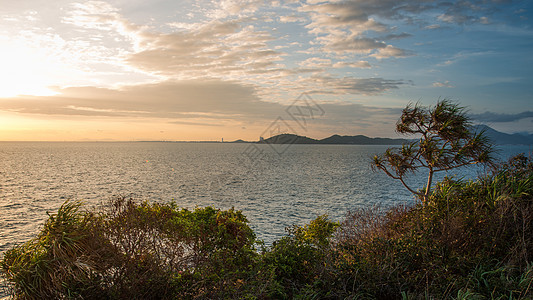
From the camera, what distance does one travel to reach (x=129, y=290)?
21.3 ft

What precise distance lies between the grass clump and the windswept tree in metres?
2.74

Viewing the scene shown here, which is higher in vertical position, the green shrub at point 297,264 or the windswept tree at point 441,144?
the windswept tree at point 441,144

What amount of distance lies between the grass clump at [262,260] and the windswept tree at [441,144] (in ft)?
8.98

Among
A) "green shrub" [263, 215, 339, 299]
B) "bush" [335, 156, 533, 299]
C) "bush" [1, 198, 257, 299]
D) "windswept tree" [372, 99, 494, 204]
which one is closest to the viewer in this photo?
"bush" [1, 198, 257, 299]

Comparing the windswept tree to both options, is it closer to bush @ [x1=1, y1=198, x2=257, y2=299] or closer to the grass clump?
the grass clump

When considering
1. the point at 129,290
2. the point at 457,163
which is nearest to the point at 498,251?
the point at 457,163

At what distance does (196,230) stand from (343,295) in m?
4.30

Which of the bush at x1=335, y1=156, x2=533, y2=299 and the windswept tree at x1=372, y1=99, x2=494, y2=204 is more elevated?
the windswept tree at x1=372, y1=99, x2=494, y2=204

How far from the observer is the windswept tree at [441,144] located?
38.7 ft

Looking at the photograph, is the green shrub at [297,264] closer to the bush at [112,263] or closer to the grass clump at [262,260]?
the grass clump at [262,260]

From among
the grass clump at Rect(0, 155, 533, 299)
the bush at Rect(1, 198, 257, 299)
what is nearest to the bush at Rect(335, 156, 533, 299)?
the grass clump at Rect(0, 155, 533, 299)

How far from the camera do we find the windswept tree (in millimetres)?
11805

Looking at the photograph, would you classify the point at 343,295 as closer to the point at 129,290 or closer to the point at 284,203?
the point at 129,290

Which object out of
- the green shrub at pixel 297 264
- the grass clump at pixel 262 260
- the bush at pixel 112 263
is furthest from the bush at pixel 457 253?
the bush at pixel 112 263
